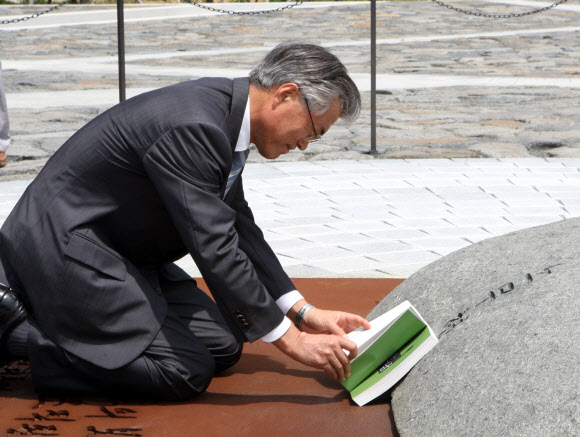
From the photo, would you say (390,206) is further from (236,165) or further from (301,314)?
(236,165)

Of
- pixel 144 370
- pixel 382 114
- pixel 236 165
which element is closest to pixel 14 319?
pixel 144 370

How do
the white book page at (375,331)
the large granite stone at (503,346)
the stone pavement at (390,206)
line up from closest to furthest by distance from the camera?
the large granite stone at (503,346)
the white book page at (375,331)
the stone pavement at (390,206)

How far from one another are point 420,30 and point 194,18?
480 centimetres

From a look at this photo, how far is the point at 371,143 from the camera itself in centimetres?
732

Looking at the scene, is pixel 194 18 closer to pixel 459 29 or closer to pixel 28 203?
pixel 459 29

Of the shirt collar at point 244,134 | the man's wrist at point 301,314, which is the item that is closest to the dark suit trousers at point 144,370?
the man's wrist at point 301,314

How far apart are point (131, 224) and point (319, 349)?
0.67m

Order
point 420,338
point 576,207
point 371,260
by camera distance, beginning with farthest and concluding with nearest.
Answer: point 576,207
point 371,260
point 420,338

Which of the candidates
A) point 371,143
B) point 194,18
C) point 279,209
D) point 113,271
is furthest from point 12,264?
point 194,18

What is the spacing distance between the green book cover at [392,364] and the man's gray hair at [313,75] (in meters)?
0.70

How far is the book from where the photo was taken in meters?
2.61

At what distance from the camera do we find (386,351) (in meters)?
2.68

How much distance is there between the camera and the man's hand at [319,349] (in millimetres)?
2545

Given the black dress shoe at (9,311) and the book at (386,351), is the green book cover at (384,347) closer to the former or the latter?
the book at (386,351)
